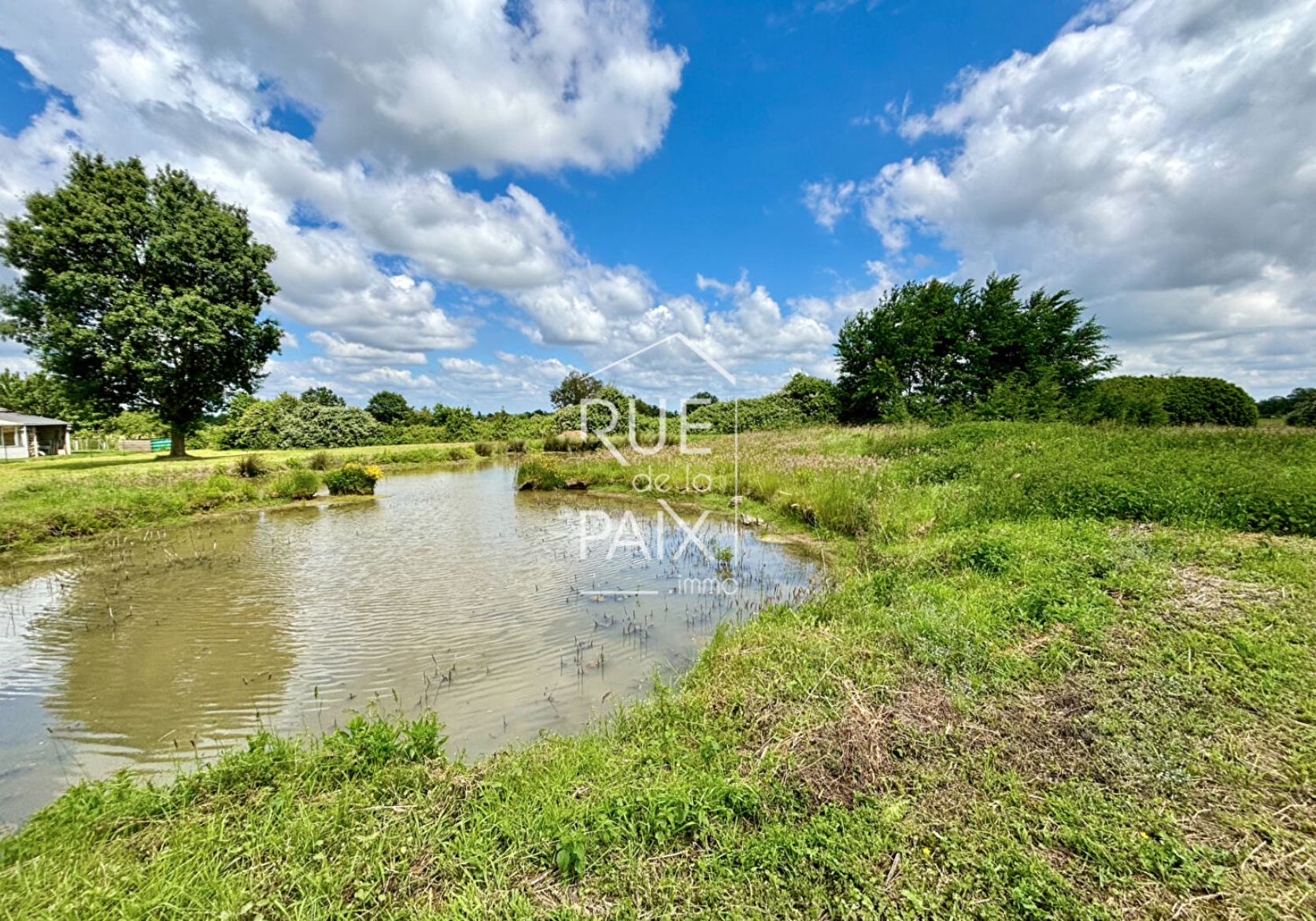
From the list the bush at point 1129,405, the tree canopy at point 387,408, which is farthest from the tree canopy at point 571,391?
the bush at point 1129,405

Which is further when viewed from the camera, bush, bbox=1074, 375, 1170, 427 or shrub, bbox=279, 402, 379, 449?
shrub, bbox=279, 402, 379, 449

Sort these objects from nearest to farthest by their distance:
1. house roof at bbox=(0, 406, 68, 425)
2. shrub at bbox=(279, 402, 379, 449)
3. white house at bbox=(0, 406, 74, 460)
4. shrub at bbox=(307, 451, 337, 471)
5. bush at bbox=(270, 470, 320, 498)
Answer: bush at bbox=(270, 470, 320, 498) → shrub at bbox=(307, 451, 337, 471) → house roof at bbox=(0, 406, 68, 425) → white house at bbox=(0, 406, 74, 460) → shrub at bbox=(279, 402, 379, 449)

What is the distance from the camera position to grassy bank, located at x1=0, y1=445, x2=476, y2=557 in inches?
418

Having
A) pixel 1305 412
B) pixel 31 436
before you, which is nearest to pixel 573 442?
pixel 1305 412

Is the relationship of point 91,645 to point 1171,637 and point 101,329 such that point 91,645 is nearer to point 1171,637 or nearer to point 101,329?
point 1171,637

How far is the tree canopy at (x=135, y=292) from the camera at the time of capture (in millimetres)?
18469

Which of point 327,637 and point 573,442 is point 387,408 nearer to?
point 573,442

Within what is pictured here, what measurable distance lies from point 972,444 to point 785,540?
23.2 ft

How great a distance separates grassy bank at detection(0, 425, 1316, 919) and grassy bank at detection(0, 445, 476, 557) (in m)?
12.6

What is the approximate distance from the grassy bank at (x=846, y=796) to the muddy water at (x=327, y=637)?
3.68ft

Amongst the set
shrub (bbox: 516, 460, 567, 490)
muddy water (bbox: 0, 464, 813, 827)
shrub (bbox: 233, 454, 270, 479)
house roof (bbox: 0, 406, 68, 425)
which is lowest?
muddy water (bbox: 0, 464, 813, 827)

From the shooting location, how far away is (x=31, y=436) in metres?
32.6

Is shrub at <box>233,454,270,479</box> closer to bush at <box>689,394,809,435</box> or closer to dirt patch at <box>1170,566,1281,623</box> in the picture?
dirt patch at <box>1170,566,1281,623</box>

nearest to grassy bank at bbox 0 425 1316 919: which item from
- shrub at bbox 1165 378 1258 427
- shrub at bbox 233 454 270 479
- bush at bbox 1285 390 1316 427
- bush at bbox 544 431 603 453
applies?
bush at bbox 1285 390 1316 427
